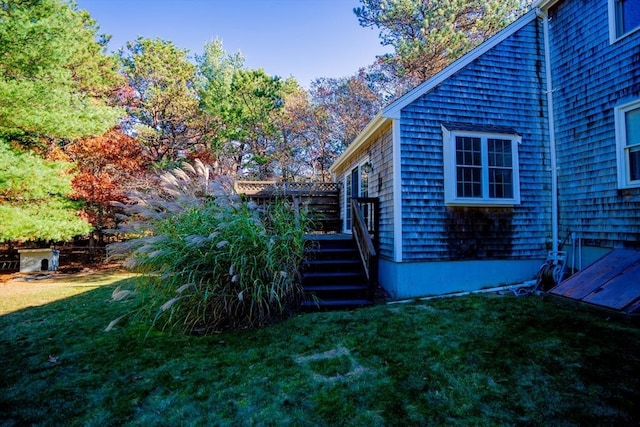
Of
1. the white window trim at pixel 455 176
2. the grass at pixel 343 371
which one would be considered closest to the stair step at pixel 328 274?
the grass at pixel 343 371

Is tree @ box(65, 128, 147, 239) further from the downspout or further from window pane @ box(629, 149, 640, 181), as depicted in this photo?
window pane @ box(629, 149, 640, 181)

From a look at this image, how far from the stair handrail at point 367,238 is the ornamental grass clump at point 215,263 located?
122cm

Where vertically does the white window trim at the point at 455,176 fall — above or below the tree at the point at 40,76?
below

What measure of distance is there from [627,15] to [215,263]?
7551 millimetres

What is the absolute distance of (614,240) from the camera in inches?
210

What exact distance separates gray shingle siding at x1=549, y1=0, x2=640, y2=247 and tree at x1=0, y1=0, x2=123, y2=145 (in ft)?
39.7

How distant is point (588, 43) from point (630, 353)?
5589mm

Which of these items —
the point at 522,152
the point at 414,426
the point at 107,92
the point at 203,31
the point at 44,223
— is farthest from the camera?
the point at 203,31

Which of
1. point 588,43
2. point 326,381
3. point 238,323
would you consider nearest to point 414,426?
point 326,381

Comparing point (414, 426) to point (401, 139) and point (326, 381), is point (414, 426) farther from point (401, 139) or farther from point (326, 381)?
point (401, 139)

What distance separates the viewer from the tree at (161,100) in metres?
14.7

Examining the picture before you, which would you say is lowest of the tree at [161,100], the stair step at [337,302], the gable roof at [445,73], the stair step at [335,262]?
the stair step at [337,302]

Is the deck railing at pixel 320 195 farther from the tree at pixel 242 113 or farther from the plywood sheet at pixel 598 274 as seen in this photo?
the plywood sheet at pixel 598 274

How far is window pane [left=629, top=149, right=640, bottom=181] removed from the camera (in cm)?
508
